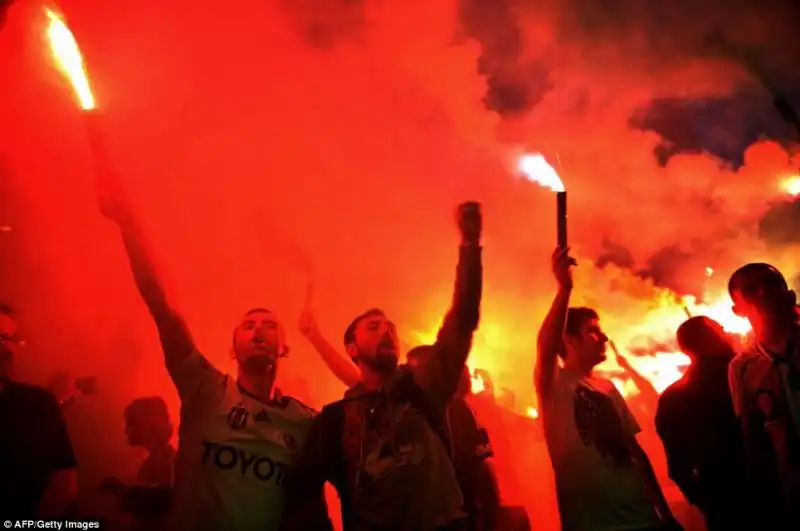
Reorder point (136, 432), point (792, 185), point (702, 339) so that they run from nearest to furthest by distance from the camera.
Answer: point (702, 339) → point (136, 432) → point (792, 185)

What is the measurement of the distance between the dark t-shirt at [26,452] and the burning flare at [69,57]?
1.54m

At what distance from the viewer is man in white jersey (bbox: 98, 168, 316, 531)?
8.52 ft

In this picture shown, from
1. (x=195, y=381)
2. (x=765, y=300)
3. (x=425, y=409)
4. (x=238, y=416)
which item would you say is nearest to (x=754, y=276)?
(x=765, y=300)

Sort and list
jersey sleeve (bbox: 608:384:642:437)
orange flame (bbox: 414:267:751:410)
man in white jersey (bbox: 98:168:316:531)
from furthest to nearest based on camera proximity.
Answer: orange flame (bbox: 414:267:751:410) → jersey sleeve (bbox: 608:384:642:437) → man in white jersey (bbox: 98:168:316:531)

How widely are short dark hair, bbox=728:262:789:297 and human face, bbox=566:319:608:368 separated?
68 cm

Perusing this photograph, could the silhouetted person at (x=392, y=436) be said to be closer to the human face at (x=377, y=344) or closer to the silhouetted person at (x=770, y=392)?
the human face at (x=377, y=344)

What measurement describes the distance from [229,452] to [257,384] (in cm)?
36

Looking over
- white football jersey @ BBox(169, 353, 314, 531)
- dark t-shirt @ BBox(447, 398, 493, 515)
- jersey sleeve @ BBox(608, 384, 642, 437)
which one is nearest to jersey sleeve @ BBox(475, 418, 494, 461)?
dark t-shirt @ BBox(447, 398, 493, 515)

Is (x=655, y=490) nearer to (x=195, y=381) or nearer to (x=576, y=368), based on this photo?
(x=576, y=368)

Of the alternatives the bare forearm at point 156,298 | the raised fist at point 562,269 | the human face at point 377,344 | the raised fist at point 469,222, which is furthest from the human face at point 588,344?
the bare forearm at point 156,298

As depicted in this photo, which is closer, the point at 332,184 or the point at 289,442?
the point at 289,442

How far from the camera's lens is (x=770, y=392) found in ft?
9.12

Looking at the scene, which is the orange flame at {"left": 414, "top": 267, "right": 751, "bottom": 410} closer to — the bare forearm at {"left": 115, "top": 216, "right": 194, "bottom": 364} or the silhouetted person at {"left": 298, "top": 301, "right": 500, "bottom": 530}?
the silhouetted person at {"left": 298, "top": 301, "right": 500, "bottom": 530}

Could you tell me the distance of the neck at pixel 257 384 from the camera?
9.65 feet
